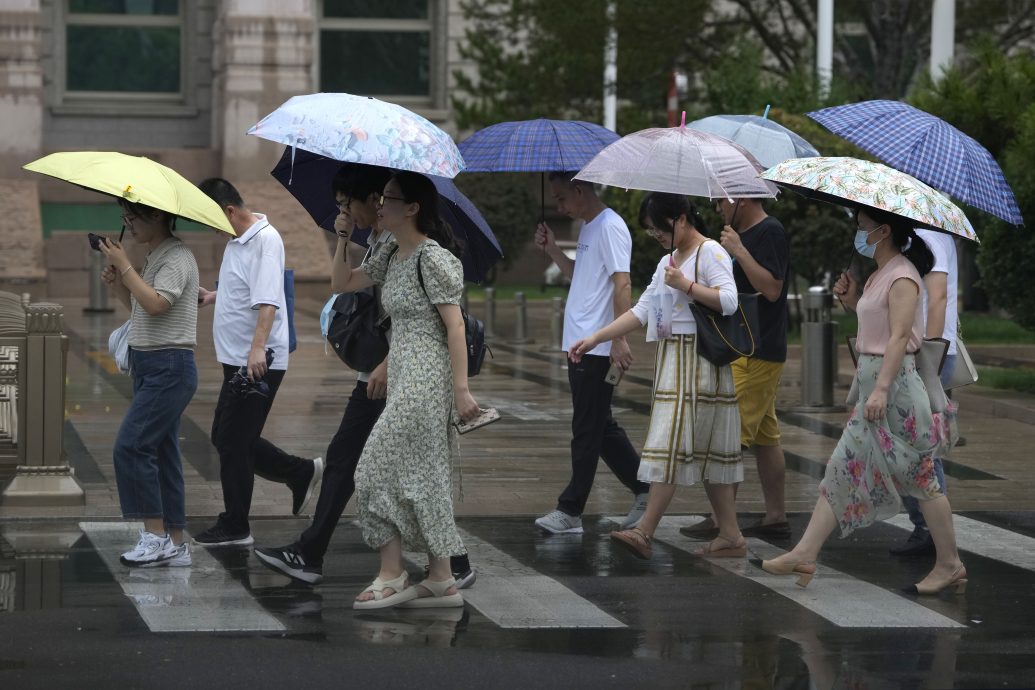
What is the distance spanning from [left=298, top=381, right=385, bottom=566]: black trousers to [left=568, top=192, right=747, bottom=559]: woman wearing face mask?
3.94 feet

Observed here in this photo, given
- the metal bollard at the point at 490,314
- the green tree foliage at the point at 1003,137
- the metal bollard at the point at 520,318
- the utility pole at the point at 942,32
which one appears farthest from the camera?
the metal bollard at the point at 490,314

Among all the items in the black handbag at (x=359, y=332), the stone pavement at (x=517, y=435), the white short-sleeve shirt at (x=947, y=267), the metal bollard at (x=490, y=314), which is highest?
the white short-sleeve shirt at (x=947, y=267)

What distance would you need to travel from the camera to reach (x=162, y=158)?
114ft

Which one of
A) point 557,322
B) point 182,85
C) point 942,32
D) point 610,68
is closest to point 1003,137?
point 942,32

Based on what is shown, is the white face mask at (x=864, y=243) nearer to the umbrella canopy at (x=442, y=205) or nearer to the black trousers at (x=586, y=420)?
the black trousers at (x=586, y=420)

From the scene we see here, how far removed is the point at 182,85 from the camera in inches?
1447

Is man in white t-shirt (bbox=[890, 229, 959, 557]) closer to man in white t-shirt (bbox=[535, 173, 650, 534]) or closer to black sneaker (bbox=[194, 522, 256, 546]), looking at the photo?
man in white t-shirt (bbox=[535, 173, 650, 534])

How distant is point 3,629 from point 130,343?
166 cm

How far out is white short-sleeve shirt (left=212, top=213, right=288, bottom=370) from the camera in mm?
8562

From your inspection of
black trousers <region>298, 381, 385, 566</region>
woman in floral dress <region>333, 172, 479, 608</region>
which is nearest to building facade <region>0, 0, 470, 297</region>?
black trousers <region>298, 381, 385, 566</region>

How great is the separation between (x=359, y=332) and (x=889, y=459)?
7.71ft

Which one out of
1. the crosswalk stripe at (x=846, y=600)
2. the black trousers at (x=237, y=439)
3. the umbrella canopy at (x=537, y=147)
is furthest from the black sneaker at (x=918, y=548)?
the black trousers at (x=237, y=439)

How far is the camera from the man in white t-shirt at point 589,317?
9.07 metres

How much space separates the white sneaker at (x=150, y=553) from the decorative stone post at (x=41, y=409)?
1.72 m
